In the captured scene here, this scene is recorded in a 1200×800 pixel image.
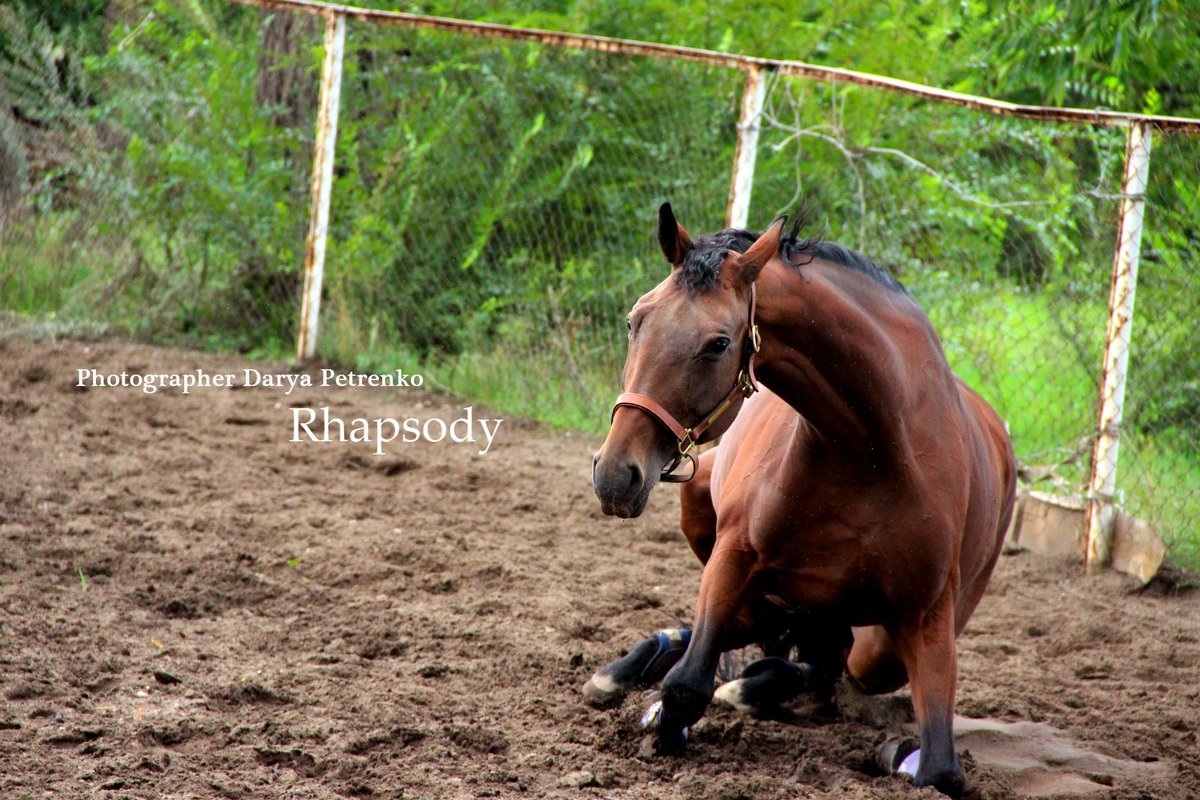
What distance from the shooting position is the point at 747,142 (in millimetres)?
6684

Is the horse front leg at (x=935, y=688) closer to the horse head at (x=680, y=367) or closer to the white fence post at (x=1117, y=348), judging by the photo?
the horse head at (x=680, y=367)

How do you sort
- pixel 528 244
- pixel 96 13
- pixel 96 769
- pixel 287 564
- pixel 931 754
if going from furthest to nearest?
pixel 96 13, pixel 528 244, pixel 287 564, pixel 931 754, pixel 96 769

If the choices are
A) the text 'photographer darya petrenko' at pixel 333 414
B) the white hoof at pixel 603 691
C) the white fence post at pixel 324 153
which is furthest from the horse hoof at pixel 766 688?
the white fence post at pixel 324 153

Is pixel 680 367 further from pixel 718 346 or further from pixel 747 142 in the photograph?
pixel 747 142

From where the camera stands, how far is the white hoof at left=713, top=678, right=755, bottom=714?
359cm

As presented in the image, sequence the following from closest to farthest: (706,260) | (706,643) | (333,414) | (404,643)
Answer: (706,260)
(706,643)
(404,643)
(333,414)

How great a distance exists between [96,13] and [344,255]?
23.1 ft

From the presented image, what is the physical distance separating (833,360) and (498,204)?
5.64m

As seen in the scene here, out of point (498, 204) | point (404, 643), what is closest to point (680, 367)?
point (404, 643)

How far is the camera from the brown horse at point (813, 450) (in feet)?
8.37

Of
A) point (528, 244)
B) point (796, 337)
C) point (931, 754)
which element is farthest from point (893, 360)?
point (528, 244)

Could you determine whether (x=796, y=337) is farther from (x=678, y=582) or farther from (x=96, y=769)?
(x=678, y=582)

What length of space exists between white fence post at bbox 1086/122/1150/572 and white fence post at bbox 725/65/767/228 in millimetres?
2124

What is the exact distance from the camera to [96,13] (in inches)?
518
